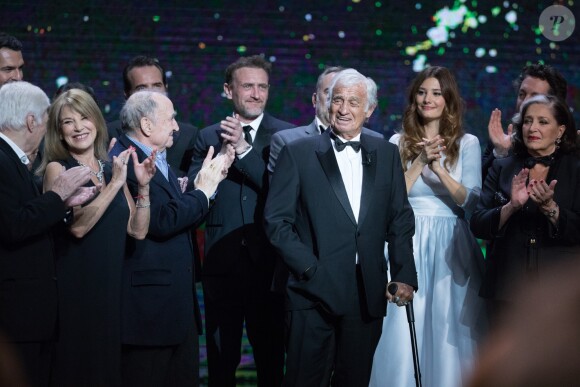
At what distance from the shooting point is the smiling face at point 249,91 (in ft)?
15.0

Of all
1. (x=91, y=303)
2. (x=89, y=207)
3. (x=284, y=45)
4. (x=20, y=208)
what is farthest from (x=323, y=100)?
(x=284, y=45)

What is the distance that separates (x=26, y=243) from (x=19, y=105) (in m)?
0.49

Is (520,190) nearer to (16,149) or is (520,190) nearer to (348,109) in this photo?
(348,109)

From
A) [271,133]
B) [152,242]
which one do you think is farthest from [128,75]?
[152,242]

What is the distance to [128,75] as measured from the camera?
15.9 ft

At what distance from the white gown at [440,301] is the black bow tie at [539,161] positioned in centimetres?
34

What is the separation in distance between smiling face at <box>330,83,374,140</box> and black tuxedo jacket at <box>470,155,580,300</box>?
0.83 meters

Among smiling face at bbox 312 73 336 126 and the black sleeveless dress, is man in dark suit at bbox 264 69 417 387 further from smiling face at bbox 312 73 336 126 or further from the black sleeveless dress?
smiling face at bbox 312 73 336 126

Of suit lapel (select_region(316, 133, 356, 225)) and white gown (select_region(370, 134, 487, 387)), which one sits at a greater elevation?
suit lapel (select_region(316, 133, 356, 225))

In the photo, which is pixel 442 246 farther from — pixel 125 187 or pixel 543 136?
pixel 125 187

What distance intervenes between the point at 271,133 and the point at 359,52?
2171 millimetres

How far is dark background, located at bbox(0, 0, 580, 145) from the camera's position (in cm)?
646

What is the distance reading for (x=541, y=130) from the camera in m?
4.07

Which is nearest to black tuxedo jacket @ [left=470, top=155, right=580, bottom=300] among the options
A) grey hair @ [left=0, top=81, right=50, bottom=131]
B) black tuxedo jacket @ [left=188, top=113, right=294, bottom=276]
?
black tuxedo jacket @ [left=188, top=113, right=294, bottom=276]
